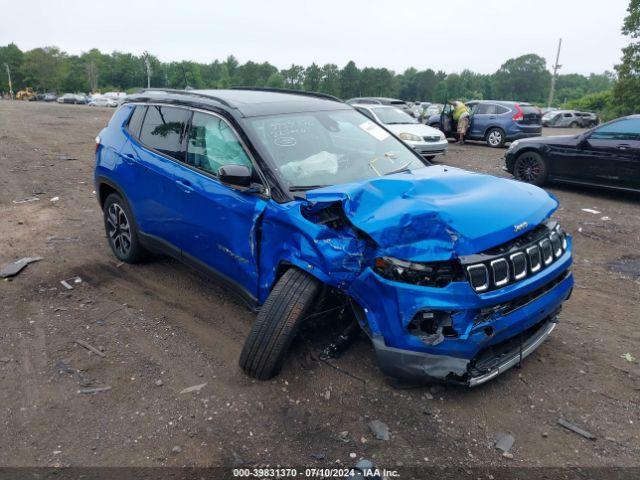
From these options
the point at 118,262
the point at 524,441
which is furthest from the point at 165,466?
the point at 118,262

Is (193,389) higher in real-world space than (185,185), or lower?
lower

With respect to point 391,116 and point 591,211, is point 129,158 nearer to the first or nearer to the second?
point 591,211

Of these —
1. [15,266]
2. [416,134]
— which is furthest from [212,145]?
[416,134]

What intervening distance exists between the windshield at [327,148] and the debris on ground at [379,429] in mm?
1654

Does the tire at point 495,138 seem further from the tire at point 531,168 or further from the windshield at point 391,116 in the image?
the tire at point 531,168

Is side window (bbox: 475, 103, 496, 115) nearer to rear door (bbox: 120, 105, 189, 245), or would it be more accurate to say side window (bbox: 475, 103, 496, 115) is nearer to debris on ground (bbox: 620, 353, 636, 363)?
rear door (bbox: 120, 105, 189, 245)

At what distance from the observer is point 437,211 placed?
2875 mm

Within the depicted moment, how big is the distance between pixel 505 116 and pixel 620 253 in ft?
39.5

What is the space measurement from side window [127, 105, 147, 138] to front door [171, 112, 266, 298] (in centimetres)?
103

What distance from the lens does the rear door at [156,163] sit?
4.35 metres

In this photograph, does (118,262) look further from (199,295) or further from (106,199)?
(199,295)

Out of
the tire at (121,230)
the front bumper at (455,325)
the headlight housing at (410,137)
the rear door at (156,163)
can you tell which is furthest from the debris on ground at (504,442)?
the headlight housing at (410,137)

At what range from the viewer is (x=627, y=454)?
2729 millimetres

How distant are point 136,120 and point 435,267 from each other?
3.66 metres
